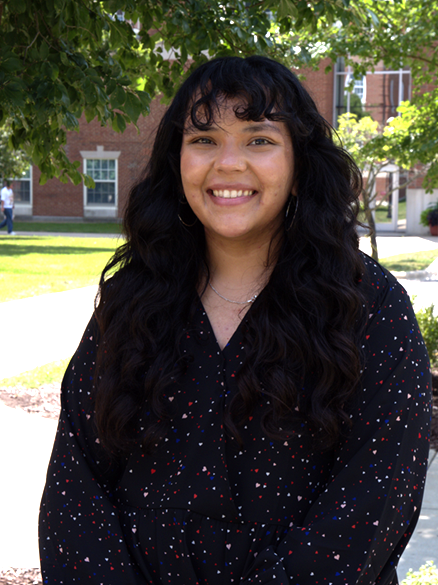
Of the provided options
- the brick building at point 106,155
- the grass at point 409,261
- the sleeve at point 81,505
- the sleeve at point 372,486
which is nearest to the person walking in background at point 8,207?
the brick building at point 106,155

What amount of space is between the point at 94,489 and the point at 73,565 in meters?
0.21

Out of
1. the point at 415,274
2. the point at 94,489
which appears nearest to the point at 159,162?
the point at 94,489

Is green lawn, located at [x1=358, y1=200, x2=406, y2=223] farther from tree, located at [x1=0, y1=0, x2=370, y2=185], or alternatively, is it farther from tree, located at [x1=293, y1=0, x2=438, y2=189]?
tree, located at [x1=0, y1=0, x2=370, y2=185]

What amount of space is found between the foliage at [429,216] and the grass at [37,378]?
2262cm

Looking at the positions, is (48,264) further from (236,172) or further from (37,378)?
(236,172)

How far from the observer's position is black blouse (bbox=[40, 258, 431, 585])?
1.58 metres

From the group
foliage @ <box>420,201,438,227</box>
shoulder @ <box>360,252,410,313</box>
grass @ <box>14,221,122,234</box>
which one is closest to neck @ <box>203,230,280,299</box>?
shoulder @ <box>360,252,410,313</box>

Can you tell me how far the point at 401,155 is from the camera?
21.1 ft

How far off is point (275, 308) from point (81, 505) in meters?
0.73

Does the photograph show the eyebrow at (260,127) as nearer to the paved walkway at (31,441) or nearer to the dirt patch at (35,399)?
the paved walkway at (31,441)

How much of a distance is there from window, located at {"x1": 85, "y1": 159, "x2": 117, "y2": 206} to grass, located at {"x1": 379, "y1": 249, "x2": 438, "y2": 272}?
1748cm

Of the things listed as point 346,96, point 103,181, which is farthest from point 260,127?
point 103,181

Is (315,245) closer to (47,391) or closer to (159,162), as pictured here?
(159,162)

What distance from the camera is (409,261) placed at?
58.4 ft
